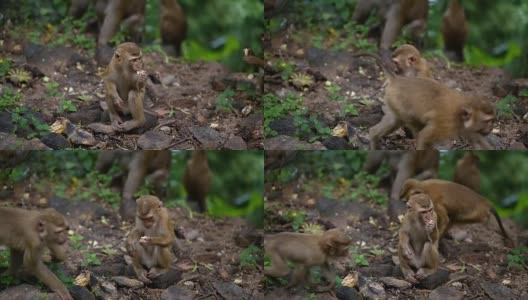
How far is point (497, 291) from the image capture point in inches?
258

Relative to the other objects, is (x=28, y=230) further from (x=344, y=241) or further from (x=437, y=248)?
(x=437, y=248)

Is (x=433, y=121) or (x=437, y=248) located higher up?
(x=433, y=121)

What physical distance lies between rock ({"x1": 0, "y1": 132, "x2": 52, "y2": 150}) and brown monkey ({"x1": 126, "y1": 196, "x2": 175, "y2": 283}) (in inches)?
36.7

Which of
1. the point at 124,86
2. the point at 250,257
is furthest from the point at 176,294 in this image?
the point at 124,86

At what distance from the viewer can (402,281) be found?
6523mm

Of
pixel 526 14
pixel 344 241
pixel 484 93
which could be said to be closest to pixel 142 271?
pixel 344 241

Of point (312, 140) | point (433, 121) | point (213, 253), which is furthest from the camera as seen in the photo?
point (213, 253)

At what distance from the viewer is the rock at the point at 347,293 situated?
6.44 metres

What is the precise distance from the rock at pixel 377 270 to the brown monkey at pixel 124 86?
7.38 feet

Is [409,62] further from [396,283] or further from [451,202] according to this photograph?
[396,283]

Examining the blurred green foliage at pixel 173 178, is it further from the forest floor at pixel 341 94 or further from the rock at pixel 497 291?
the rock at pixel 497 291

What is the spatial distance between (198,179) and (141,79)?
4.00 feet

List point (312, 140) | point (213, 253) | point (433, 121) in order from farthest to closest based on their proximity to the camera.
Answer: point (213, 253) → point (312, 140) → point (433, 121)

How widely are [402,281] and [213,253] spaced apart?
1667 mm
